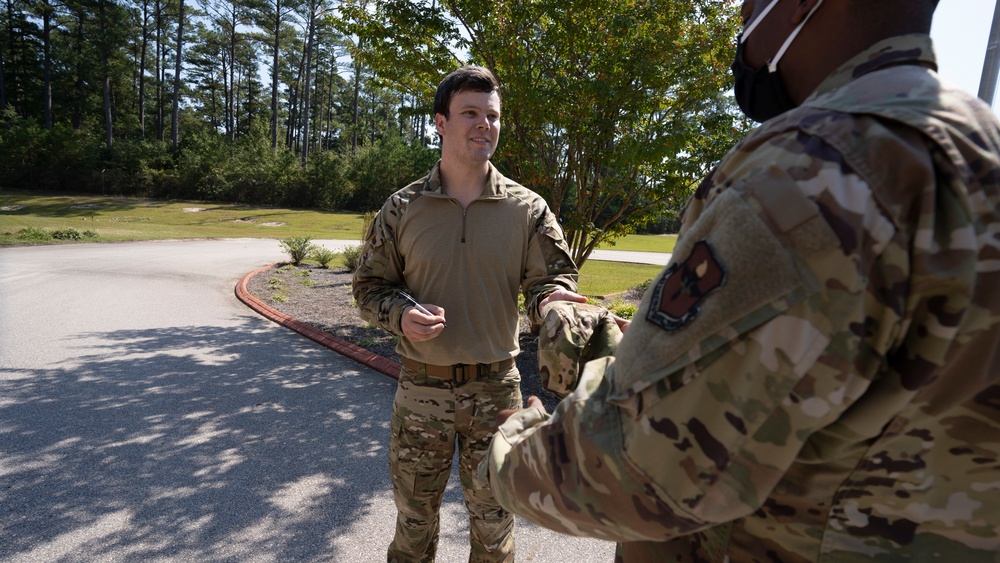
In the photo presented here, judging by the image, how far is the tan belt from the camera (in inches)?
103

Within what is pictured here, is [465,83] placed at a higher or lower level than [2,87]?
lower

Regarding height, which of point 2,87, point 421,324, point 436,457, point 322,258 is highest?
point 2,87

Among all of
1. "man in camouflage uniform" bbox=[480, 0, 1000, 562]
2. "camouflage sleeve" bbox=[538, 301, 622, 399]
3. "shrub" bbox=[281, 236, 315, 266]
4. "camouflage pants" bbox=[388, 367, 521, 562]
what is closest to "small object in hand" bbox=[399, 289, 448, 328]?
"camouflage pants" bbox=[388, 367, 521, 562]

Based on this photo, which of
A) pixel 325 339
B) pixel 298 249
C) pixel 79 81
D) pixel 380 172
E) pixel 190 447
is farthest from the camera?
pixel 79 81

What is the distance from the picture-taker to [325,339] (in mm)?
8016

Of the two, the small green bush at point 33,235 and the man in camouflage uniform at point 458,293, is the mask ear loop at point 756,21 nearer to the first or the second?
the man in camouflage uniform at point 458,293

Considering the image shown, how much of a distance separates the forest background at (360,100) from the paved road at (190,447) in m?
3.85

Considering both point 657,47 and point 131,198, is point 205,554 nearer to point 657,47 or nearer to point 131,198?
point 657,47

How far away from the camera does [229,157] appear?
42625 millimetres

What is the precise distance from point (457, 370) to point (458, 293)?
35 centimetres

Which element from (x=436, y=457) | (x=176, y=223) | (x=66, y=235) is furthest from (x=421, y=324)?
(x=176, y=223)

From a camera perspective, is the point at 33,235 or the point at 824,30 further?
the point at 33,235

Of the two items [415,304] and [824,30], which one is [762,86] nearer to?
[824,30]

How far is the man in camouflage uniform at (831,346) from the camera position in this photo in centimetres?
70
